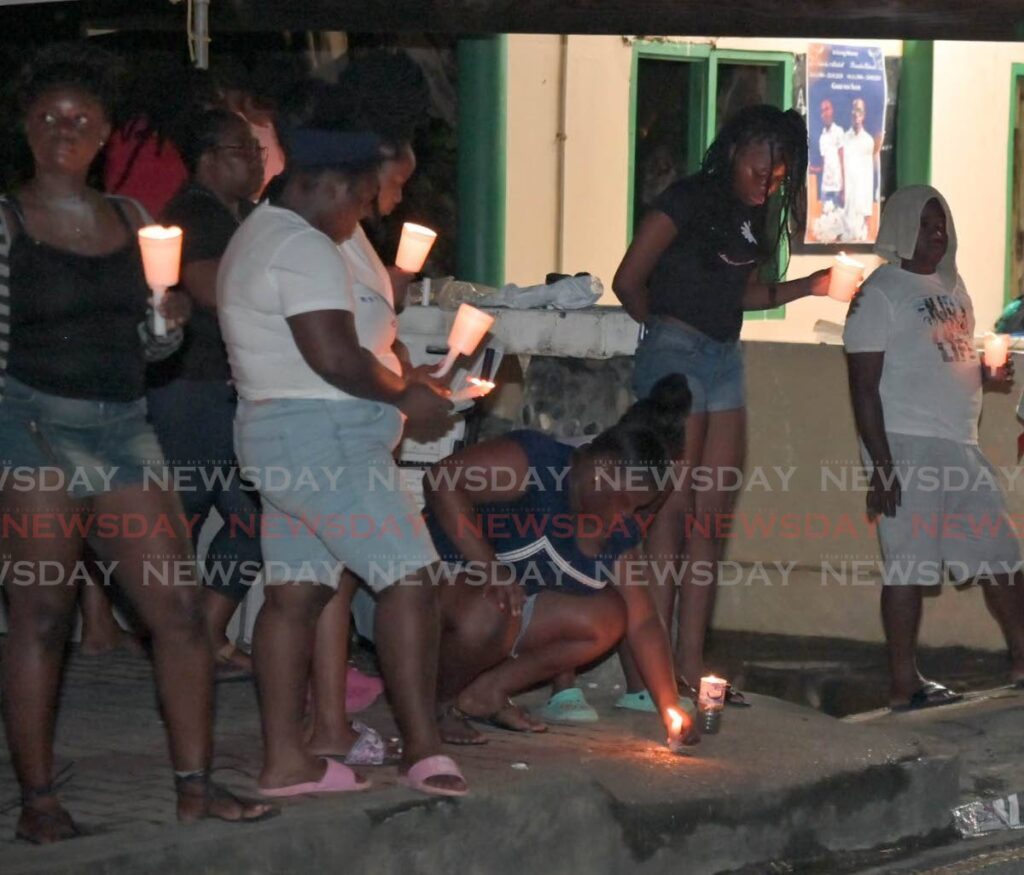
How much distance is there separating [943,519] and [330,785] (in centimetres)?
288

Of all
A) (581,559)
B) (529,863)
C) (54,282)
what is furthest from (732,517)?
(54,282)

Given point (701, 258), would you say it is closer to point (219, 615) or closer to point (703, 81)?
point (219, 615)

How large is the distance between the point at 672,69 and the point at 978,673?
4.67 meters

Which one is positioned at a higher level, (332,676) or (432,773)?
(332,676)

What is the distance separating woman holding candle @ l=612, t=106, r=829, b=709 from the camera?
18.8 feet

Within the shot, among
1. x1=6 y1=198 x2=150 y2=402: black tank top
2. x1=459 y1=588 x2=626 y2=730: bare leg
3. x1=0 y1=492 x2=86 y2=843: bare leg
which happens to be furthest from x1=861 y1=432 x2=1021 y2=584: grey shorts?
x1=0 y1=492 x2=86 y2=843: bare leg

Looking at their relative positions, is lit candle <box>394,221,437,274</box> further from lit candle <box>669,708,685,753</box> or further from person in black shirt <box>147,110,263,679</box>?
lit candle <box>669,708,685,753</box>

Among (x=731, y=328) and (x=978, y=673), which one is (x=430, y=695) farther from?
(x=978, y=673)

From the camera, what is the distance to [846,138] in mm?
11289

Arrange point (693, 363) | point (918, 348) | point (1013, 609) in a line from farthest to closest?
point (1013, 609)
point (918, 348)
point (693, 363)

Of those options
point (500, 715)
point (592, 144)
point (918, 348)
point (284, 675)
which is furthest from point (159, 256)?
point (592, 144)

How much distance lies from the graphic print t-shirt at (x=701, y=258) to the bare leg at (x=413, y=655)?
5.79ft

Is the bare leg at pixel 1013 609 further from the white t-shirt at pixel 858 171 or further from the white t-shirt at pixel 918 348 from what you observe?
the white t-shirt at pixel 858 171

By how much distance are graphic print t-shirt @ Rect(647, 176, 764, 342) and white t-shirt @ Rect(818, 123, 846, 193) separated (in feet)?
18.4
